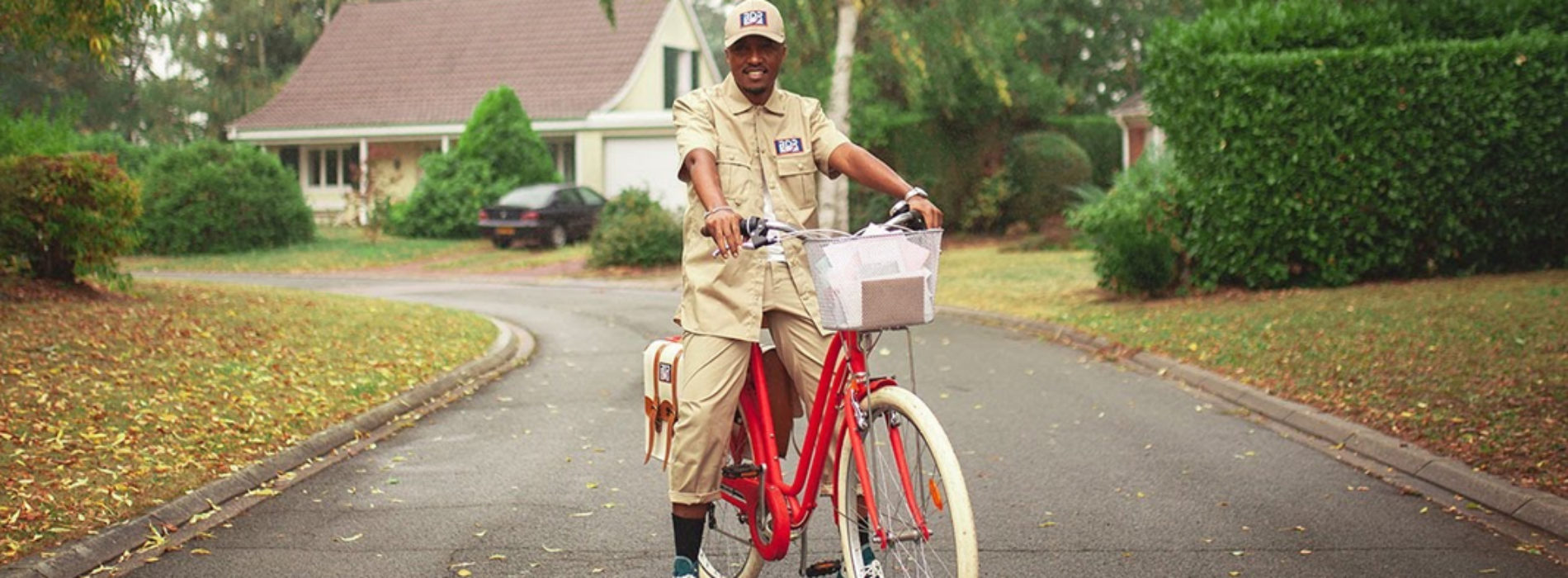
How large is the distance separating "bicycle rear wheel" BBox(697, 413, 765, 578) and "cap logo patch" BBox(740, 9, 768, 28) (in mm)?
1278

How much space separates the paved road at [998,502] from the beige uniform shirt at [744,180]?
1.46 m

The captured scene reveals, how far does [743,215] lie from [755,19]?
592 mm

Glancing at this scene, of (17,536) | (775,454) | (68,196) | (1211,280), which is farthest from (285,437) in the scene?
(1211,280)

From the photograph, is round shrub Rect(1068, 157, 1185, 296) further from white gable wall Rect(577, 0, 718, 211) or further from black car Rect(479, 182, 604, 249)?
white gable wall Rect(577, 0, 718, 211)

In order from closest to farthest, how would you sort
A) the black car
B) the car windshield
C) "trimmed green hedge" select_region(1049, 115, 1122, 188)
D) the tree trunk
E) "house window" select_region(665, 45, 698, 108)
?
the tree trunk → the black car → the car windshield → "trimmed green hedge" select_region(1049, 115, 1122, 188) → "house window" select_region(665, 45, 698, 108)

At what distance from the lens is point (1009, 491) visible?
296 inches

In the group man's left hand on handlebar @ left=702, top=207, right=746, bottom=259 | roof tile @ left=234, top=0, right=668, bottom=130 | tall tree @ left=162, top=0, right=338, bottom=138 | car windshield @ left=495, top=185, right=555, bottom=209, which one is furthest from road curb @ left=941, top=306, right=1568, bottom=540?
tall tree @ left=162, top=0, right=338, bottom=138

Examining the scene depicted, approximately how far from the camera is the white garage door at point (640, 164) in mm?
38125

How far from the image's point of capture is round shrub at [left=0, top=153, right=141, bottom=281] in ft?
45.9

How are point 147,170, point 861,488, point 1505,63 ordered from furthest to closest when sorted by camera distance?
point 147,170 < point 1505,63 < point 861,488

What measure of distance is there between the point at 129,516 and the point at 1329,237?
44.0 feet

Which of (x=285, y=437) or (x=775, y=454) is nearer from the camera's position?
(x=775, y=454)

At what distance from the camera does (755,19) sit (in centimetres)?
470

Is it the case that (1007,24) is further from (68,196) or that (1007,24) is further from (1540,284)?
(68,196)
